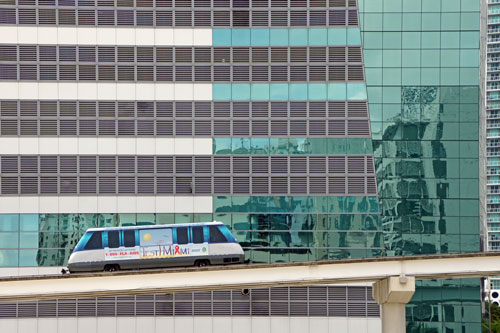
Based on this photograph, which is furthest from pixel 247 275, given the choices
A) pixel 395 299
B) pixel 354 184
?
pixel 354 184

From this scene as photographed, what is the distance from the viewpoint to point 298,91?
48188 millimetres

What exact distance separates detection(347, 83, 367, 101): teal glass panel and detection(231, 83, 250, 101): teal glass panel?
617 cm

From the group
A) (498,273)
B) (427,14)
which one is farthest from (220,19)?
(498,273)

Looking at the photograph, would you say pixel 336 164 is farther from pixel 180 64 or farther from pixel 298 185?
pixel 180 64

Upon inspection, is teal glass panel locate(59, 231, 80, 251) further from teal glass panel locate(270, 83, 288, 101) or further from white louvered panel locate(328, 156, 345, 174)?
white louvered panel locate(328, 156, 345, 174)

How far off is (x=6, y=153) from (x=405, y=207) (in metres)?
24.5

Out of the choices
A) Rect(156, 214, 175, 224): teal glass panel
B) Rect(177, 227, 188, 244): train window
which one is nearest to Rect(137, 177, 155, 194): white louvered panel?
Rect(156, 214, 175, 224): teal glass panel

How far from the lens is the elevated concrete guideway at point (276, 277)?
125ft

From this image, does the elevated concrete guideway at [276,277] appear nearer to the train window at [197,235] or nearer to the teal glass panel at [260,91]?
the train window at [197,235]

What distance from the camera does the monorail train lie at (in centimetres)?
4288

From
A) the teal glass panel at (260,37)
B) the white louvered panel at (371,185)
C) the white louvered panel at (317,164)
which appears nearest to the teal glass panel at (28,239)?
the white louvered panel at (317,164)

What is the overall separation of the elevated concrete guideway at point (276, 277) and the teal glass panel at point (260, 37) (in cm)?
1571

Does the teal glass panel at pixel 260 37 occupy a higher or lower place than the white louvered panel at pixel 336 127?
higher

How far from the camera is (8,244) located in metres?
47.8
